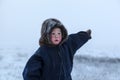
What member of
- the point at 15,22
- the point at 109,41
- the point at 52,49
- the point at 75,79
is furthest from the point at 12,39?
the point at 52,49

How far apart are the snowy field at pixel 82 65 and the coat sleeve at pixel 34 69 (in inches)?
84.3

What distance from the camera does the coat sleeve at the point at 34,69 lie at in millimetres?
3795

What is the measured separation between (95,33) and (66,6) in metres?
0.80

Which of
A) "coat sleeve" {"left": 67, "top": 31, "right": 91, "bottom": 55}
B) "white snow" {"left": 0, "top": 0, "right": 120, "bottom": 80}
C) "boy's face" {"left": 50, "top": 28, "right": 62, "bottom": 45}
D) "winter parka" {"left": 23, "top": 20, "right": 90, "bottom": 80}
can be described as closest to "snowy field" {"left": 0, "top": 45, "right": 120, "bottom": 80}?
"white snow" {"left": 0, "top": 0, "right": 120, "bottom": 80}

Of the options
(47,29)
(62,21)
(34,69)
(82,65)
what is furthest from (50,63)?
(62,21)

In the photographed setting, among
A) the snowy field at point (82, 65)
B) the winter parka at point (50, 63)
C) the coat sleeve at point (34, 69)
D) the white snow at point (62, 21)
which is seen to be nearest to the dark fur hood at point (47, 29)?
the winter parka at point (50, 63)

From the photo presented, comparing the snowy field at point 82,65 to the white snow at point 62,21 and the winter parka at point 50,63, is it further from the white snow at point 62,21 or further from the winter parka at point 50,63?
the winter parka at point 50,63

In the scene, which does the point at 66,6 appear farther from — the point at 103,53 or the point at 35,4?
the point at 103,53

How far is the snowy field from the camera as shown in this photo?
6066 mm

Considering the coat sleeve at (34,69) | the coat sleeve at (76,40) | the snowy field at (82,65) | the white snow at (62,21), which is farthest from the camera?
the white snow at (62,21)

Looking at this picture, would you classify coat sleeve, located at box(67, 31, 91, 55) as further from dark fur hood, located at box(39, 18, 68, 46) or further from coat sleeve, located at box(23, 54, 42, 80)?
coat sleeve, located at box(23, 54, 42, 80)

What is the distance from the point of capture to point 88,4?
843 centimetres

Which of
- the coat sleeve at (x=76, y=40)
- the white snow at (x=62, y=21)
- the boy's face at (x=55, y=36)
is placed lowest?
the white snow at (x=62, y=21)

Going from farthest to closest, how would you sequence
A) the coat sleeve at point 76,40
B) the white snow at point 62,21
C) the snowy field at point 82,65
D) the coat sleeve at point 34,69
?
the white snow at point 62,21 < the snowy field at point 82,65 < the coat sleeve at point 76,40 < the coat sleeve at point 34,69
